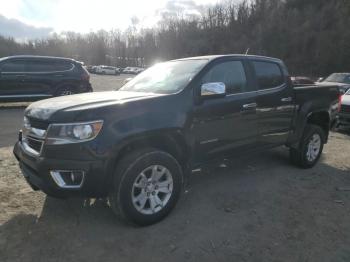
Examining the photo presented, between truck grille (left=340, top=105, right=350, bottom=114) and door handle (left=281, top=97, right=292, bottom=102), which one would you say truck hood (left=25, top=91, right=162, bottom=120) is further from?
truck grille (left=340, top=105, right=350, bottom=114)

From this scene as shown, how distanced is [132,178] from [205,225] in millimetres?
1019

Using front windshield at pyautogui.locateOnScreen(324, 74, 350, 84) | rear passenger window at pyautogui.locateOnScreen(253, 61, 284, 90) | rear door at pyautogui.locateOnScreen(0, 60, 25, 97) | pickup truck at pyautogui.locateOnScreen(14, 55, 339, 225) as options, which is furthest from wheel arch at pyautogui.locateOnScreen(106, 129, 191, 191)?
front windshield at pyautogui.locateOnScreen(324, 74, 350, 84)

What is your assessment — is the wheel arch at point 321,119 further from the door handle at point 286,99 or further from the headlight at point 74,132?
the headlight at point 74,132

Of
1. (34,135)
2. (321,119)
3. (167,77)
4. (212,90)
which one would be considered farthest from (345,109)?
(34,135)

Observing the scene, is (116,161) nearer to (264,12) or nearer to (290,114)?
(290,114)

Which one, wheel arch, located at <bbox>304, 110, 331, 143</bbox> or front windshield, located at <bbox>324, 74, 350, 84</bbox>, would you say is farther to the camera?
front windshield, located at <bbox>324, 74, 350, 84</bbox>

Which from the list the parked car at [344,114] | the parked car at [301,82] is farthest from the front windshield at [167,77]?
the parked car at [344,114]

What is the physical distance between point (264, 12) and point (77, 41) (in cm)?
6822

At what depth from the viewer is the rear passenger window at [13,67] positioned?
38.5 feet

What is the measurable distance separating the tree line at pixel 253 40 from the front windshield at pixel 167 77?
14549 millimetres

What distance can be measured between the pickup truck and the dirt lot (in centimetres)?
35

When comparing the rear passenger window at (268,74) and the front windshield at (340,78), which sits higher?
the rear passenger window at (268,74)

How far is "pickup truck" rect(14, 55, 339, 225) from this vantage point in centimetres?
340

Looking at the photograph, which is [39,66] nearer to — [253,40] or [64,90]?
[64,90]
